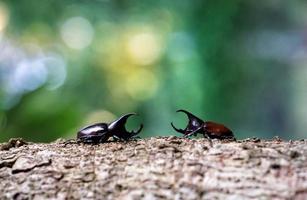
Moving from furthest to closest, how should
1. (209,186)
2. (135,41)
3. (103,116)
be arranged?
(135,41) → (103,116) → (209,186)

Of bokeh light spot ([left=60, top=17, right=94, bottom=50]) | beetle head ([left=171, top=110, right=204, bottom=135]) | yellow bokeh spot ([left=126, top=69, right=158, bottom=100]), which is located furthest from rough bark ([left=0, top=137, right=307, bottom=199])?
bokeh light spot ([left=60, top=17, right=94, bottom=50])

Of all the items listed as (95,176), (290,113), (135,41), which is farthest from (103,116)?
(95,176)

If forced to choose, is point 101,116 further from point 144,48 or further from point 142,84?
point 144,48

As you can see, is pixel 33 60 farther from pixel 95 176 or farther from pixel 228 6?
pixel 95 176

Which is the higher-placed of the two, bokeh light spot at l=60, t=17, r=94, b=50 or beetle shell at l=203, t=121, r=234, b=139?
bokeh light spot at l=60, t=17, r=94, b=50

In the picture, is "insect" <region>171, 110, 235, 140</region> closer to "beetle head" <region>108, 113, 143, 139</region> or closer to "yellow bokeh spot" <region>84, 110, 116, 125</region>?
"beetle head" <region>108, 113, 143, 139</region>

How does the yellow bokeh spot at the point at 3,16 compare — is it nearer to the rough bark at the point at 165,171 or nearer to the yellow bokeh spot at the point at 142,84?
the yellow bokeh spot at the point at 142,84

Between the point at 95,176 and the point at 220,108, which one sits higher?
the point at 220,108
